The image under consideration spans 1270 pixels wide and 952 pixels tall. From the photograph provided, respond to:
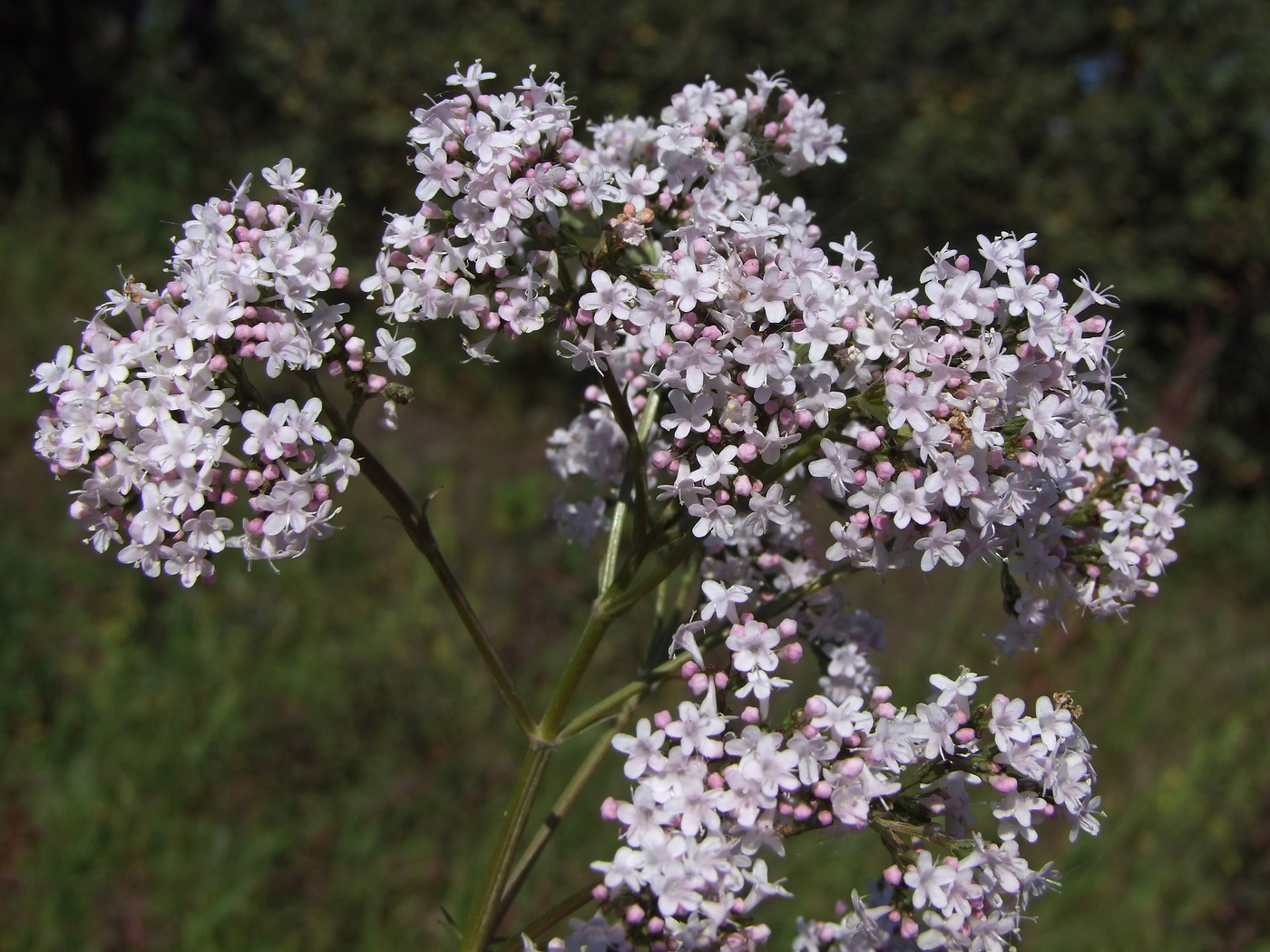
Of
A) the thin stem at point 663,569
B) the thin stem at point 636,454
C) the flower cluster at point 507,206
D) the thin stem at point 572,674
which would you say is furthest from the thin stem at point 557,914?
the flower cluster at point 507,206

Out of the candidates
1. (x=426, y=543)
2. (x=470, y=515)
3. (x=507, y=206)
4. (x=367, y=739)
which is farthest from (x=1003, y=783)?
(x=470, y=515)

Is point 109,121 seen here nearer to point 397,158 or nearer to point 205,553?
point 397,158

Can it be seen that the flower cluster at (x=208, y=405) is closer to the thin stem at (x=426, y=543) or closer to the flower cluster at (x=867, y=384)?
the thin stem at (x=426, y=543)

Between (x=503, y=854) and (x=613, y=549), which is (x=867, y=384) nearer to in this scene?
(x=613, y=549)

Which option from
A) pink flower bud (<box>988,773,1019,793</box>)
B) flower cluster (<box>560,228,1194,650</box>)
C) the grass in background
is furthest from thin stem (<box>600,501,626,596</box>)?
the grass in background

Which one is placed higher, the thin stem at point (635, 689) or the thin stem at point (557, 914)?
the thin stem at point (635, 689)

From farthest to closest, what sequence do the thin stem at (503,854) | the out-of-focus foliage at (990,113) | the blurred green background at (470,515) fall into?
the out-of-focus foliage at (990,113), the blurred green background at (470,515), the thin stem at (503,854)

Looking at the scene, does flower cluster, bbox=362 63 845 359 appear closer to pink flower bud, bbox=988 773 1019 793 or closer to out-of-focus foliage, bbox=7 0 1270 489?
pink flower bud, bbox=988 773 1019 793
